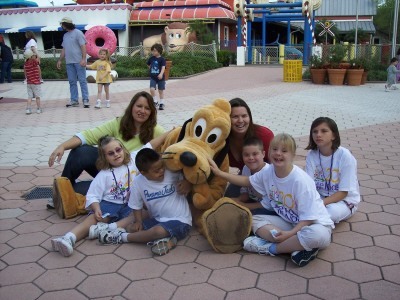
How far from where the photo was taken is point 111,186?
12.1 feet

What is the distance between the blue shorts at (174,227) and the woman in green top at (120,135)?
0.87 metres

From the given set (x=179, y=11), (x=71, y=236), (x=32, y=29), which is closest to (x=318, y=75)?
(x=71, y=236)

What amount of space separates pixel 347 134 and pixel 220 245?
4907mm

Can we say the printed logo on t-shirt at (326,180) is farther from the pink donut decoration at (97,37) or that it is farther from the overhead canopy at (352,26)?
the overhead canopy at (352,26)

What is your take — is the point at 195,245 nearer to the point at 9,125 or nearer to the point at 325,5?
the point at 9,125

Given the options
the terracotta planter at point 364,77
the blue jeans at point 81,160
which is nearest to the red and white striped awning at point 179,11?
the terracotta planter at point 364,77

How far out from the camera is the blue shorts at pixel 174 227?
10.9ft

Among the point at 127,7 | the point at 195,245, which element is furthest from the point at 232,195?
the point at 127,7

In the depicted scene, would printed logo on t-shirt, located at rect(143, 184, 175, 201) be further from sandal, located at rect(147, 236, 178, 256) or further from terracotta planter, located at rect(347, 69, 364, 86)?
terracotta planter, located at rect(347, 69, 364, 86)

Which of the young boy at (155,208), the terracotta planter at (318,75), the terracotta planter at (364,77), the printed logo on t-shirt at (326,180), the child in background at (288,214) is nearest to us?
the child in background at (288,214)

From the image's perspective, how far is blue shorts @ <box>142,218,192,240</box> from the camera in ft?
10.9

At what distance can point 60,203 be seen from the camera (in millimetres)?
3912

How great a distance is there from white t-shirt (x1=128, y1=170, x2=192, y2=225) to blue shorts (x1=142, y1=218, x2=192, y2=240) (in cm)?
4

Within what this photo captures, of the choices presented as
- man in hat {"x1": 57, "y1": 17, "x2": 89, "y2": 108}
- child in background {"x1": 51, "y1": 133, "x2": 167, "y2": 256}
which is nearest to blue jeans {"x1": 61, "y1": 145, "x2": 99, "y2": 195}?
child in background {"x1": 51, "y1": 133, "x2": 167, "y2": 256}
